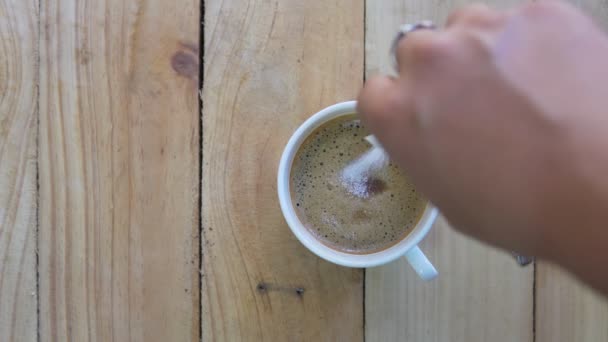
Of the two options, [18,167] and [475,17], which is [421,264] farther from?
[18,167]

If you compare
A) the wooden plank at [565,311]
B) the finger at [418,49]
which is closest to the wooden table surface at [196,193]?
the wooden plank at [565,311]

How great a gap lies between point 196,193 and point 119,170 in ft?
0.28

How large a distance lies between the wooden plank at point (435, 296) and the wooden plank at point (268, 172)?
2 centimetres

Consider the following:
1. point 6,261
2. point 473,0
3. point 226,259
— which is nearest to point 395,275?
point 226,259

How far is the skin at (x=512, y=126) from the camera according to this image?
247 millimetres

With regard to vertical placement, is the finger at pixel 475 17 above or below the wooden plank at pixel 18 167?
above

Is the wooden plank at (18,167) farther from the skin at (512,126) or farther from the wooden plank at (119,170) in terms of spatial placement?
the skin at (512,126)

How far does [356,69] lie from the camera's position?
0.57m

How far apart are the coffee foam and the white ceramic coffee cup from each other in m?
0.02

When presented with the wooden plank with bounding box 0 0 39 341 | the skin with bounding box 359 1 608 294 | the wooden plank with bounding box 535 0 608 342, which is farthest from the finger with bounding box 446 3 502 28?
the wooden plank with bounding box 0 0 39 341

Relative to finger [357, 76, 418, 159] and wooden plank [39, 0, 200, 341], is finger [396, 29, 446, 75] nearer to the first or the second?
finger [357, 76, 418, 159]

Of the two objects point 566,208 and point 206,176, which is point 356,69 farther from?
point 566,208

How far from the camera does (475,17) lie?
1.00 feet

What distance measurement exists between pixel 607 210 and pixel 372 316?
0.37 metres
